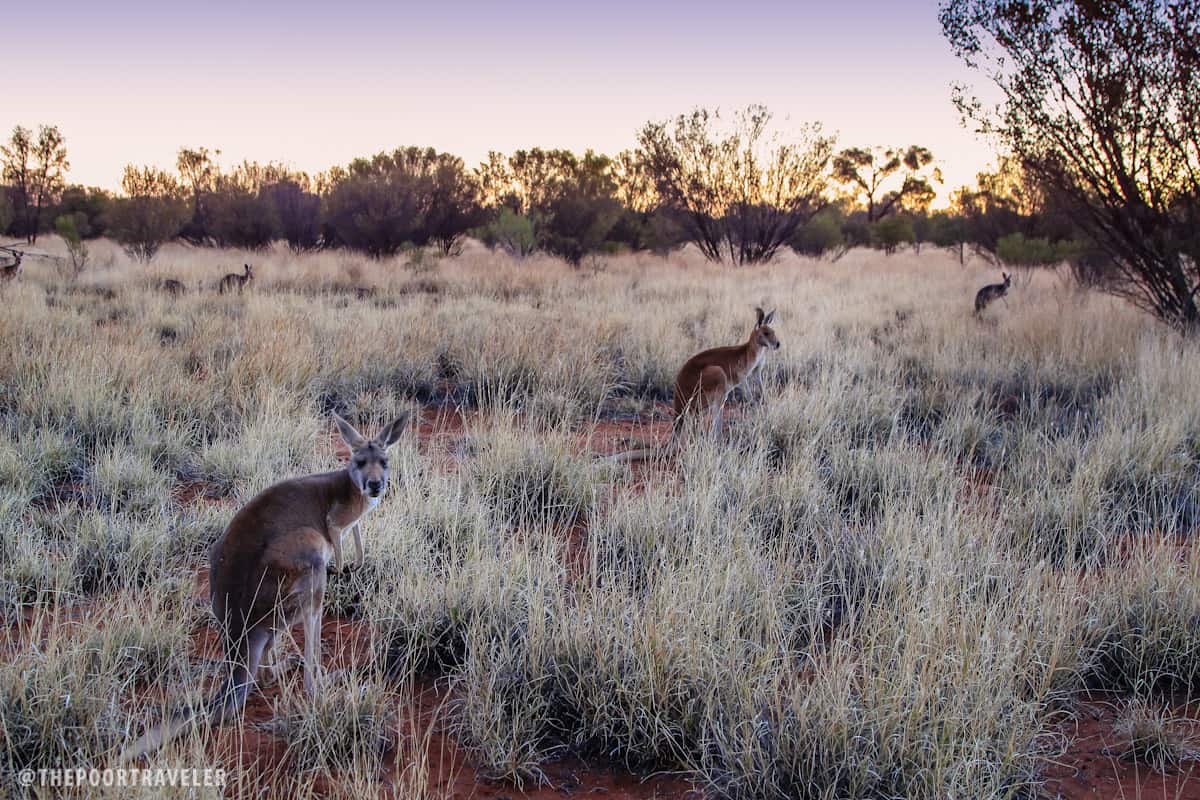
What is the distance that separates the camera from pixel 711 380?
6469 mm

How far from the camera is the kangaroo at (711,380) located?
6273 millimetres

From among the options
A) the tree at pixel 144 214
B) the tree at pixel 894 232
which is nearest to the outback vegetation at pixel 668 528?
the tree at pixel 144 214

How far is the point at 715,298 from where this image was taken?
15.1 m

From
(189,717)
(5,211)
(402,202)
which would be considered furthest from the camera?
(5,211)

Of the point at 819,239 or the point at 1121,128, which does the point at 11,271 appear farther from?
the point at 819,239

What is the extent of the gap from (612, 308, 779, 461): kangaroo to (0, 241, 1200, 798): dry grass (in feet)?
1.04

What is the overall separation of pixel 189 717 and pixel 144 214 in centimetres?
2375

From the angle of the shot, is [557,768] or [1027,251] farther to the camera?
[1027,251]

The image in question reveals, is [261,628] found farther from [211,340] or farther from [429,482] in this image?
[211,340]

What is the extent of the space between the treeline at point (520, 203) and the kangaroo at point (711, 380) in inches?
664

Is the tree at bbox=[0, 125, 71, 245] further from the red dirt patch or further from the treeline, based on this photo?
the red dirt patch

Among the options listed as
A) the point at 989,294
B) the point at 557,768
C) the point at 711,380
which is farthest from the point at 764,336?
the point at 989,294

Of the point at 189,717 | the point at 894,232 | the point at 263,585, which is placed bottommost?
the point at 189,717

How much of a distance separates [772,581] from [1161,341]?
7896 millimetres
